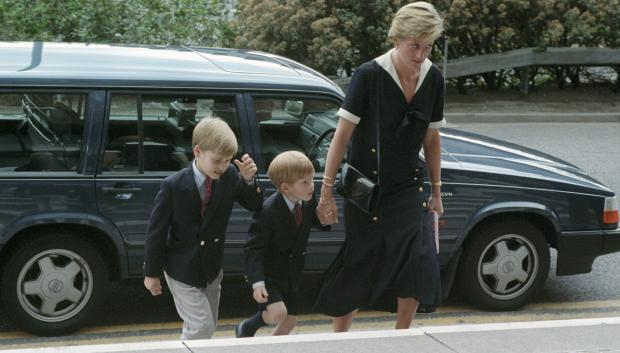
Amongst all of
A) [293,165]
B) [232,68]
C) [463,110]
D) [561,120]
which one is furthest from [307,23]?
[293,165]

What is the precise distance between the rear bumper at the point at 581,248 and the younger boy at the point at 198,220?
2.70m

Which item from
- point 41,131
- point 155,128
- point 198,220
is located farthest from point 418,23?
point 41,131

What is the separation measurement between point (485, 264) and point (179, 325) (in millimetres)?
1955

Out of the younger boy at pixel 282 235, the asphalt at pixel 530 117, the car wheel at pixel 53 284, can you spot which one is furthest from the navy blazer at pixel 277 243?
the asphalt at pixel 530 117

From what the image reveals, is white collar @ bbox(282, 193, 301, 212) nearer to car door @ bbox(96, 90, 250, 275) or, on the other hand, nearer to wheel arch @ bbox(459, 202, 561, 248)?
car door @ bbox(96, 90, 250, 275)

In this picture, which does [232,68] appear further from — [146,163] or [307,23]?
[307,23]

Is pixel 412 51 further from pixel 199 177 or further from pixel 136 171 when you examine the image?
pixel 136 171

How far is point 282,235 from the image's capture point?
4.97 meters

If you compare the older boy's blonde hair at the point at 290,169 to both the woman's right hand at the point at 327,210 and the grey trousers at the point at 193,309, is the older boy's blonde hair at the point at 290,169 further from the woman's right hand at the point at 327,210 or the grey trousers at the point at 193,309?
the grey trousers at the point at 193,309

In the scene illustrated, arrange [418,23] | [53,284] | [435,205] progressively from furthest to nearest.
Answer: [53,284]
[435,205]
[418,23]

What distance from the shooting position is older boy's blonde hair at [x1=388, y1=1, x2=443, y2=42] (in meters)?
4.57

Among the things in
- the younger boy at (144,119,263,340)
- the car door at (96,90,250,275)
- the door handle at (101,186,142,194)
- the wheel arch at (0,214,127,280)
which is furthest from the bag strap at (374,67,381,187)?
the wheel arch at (0,214,127,280)

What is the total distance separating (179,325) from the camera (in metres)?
6.43

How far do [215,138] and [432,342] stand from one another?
133 centimetres
